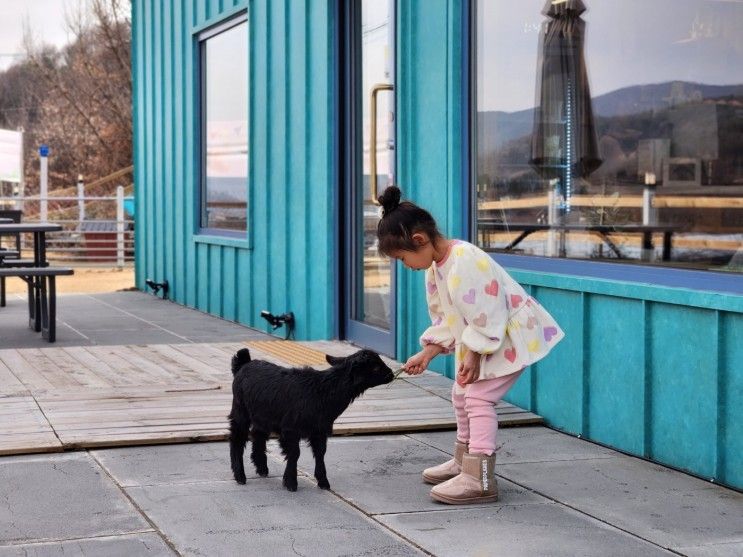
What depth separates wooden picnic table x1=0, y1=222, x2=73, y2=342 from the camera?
28.6 feet

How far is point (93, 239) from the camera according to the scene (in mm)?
21516

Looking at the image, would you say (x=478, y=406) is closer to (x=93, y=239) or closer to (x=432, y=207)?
(x=432, y=207)

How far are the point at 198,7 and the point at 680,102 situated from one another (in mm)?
7191

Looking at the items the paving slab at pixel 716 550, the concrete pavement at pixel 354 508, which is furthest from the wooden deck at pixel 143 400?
the paving slab at pixel 716 550

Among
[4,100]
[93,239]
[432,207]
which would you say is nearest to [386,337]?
[432,207]

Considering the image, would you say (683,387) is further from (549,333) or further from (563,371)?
(563,371)

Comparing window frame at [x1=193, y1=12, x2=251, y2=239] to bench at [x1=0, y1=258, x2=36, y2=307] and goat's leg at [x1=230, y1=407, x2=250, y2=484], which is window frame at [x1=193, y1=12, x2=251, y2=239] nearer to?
bench at [x1=0, y1=258, x2=36, y2=307]

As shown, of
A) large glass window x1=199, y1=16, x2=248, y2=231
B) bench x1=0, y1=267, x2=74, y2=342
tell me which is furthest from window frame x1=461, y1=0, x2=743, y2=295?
large glass window x1=199, y1=16, x2=248, y2=231

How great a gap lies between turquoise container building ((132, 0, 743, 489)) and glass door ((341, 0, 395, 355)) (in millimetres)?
20

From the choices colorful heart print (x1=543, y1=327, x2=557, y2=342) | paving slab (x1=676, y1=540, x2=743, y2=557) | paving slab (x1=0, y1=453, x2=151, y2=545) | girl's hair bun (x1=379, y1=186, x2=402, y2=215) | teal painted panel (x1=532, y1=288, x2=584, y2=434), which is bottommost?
paving slab (x1=676, y1=540, x2=743, y2=557)

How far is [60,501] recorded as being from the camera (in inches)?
161

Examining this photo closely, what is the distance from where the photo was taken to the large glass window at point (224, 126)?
10.2 m

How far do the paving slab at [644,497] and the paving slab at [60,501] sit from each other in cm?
143

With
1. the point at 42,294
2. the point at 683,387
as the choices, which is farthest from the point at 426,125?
the point at 42,294
